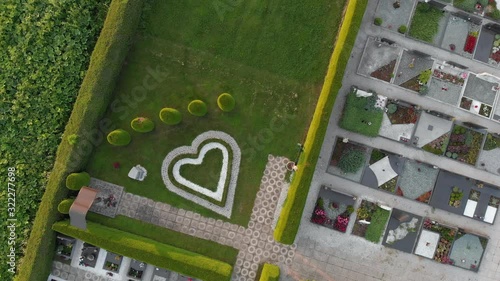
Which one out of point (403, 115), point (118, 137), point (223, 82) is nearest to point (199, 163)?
point (118, 137)

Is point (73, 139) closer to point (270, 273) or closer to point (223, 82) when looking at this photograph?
point (223, 82)

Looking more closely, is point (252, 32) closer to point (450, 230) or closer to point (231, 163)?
point (231, 163)

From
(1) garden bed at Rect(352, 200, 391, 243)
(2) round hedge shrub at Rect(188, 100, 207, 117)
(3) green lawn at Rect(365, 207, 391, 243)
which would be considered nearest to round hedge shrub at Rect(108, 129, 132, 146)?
(2) round hedge shrub at Rect(188, 100, 207, 117)

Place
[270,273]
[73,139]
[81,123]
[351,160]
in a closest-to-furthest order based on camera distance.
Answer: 1. [73,139]
2. [81,123]
3. [270,273]
4. [351,160]

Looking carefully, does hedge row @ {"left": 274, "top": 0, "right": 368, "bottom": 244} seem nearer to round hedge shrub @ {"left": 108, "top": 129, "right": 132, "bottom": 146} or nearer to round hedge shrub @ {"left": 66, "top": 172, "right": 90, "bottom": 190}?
round hedge shrub @ {"left": 108, "top": 129, "right": 132, "bottom": 146}

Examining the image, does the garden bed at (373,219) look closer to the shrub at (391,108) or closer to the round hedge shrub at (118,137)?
the shrub at (391,108)

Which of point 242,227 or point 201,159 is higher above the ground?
point 201,159
